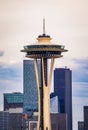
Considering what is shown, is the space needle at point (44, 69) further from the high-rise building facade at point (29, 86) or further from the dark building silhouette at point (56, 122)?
the high-rise building facade at point (29, 86)

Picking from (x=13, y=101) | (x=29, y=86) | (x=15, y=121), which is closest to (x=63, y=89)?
(x=29, y=86)

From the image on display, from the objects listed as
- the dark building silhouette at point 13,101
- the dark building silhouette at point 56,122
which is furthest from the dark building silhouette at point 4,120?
the dark building silhouette at point 56,122

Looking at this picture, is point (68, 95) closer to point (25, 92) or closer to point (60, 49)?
point (25, 92)

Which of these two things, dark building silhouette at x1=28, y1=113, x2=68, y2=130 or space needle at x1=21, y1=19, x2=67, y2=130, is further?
dark building silhouette at x1=28, y1=113, x2=68, y2=130

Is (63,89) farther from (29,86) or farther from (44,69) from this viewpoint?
(44,69)

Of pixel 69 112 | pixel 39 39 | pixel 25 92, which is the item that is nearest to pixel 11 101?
pixel 25 92

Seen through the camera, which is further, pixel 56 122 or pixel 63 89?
pixel 63 89

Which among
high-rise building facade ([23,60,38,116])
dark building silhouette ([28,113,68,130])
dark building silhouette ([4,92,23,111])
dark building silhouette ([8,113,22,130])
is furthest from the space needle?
high-rise building facade ([23,60,38,116])

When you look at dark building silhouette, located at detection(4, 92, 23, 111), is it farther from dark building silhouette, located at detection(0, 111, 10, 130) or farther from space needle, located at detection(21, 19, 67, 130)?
space needle, located at detection(21, 19, 67, 130)

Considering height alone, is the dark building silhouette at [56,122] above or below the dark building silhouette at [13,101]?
below
